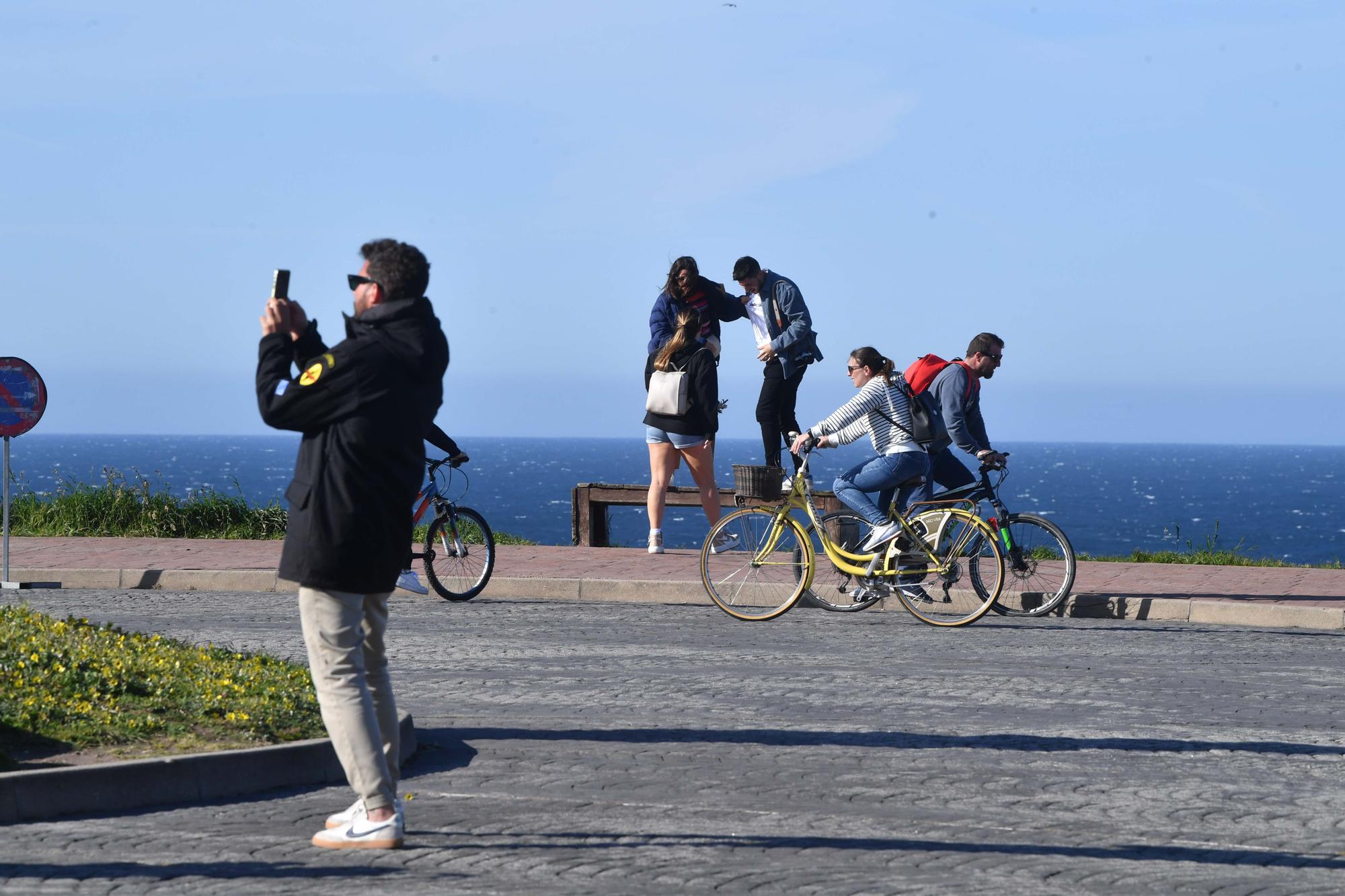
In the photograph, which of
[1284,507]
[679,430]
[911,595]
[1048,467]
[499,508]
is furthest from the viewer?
[1048,467]

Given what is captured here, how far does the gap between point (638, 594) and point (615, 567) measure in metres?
1.22

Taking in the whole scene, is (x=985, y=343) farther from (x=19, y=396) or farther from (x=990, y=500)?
(x=19, y=396)

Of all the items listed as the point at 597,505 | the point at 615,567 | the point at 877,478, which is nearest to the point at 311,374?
the point at 877,478

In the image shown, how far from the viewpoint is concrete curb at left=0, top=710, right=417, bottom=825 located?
5.28 m

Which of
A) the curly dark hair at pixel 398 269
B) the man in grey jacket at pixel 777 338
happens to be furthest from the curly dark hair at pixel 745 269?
the curly dark hair at pixel 398 269

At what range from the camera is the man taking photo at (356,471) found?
15.7ft

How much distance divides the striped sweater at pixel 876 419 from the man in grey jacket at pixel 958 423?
10.6 inches

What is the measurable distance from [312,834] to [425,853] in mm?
470

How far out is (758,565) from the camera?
36.6 ft

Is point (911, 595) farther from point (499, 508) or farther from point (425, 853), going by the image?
point (499, 508)

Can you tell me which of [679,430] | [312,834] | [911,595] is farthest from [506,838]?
[679,430]

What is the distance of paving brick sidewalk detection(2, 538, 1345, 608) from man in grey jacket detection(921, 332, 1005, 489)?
144 cm

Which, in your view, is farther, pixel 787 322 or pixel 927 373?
pixel 787 322

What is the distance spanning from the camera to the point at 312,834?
5.10 metres
